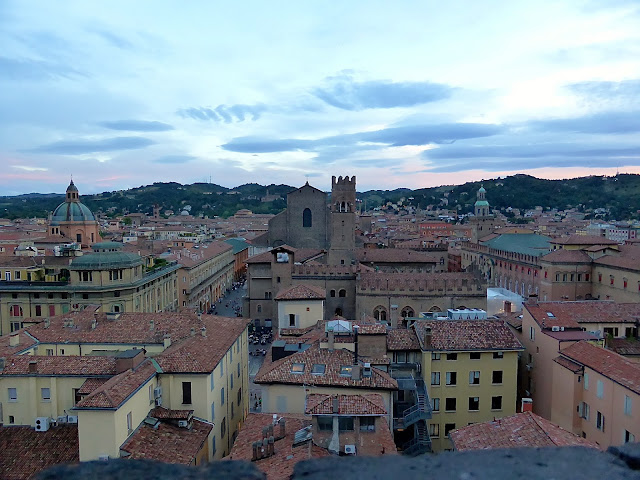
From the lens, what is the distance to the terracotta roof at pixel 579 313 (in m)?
26.2

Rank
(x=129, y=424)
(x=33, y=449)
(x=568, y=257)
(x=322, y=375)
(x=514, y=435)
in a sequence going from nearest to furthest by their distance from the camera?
1. (x=514, y=435)
2. (x=129, y=424)
3. (x=33, y=449)
4. (x=322, y=375)
5. (x=568, y=257)

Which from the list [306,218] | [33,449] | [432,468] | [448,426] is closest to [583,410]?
[448,426]

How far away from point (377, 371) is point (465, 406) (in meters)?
6.92

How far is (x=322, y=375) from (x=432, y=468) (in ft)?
54.8

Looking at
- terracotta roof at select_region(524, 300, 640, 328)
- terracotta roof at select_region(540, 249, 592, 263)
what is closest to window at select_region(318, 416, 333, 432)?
terracotta roof at select_region(524, 300, 640, 328)

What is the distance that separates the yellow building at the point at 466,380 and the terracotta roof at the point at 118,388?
1260 centimetres

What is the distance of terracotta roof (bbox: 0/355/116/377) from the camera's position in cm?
2023

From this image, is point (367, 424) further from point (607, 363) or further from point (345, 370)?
point (607, 363)

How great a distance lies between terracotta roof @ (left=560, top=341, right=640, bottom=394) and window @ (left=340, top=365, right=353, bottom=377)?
9.55 m

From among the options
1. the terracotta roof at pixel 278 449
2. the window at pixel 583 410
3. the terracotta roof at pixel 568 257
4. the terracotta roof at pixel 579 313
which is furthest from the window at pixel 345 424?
the terracotta roof at pixel 568 257

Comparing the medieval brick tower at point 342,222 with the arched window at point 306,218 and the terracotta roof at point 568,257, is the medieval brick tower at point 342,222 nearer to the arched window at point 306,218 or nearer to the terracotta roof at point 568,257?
the arched window at point 306,218

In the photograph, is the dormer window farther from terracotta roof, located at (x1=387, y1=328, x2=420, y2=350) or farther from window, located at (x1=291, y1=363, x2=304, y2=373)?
terracotta roof, located at (x1=387, y1=328, x2=420, y2=350)

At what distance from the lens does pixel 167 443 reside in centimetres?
1820

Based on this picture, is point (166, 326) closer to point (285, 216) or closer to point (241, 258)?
point (285, 216)
